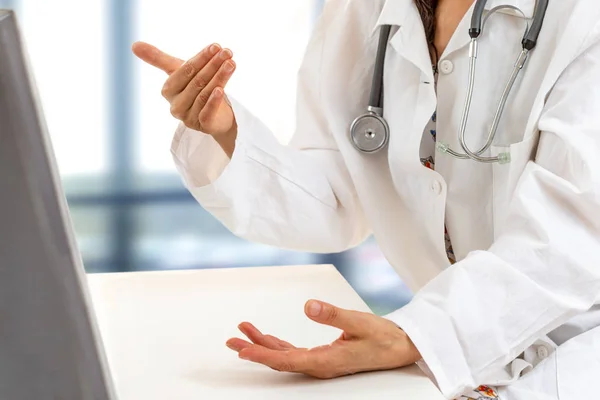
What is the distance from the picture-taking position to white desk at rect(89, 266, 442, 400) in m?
0.69

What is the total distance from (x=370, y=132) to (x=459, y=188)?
0.17 m

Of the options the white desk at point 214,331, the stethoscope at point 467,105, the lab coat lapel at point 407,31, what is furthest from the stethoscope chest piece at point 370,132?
the white desk at point 214,331

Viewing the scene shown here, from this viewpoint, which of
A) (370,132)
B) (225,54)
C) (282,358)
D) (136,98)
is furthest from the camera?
(136,98)

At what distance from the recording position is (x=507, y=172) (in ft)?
3.29

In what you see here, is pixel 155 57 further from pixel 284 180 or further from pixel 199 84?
pixel 284 180

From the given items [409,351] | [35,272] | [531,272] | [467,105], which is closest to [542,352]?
[531,272]

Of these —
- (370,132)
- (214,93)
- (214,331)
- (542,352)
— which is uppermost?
(214,93)

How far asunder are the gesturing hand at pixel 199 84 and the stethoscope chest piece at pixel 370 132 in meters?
0.23

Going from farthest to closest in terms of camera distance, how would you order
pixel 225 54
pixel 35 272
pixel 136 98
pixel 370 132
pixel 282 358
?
pixel 136 98
pixel 370 132
pixel 225 54
pixel 282 358
pixel 35 272

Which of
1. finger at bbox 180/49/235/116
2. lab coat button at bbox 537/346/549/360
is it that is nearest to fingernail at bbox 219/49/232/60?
finger at bbox 180/49/235/116

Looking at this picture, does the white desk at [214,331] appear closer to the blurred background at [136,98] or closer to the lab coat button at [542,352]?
the lab coat button at [542,352]

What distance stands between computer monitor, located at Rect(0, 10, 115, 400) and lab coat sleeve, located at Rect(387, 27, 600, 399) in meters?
0.49

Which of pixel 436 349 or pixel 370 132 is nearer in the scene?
pixel 436 349

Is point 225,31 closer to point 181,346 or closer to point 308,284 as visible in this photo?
point 308,284
